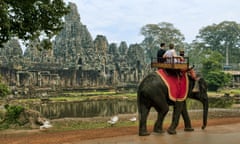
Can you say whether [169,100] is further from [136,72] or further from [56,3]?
[136,72]

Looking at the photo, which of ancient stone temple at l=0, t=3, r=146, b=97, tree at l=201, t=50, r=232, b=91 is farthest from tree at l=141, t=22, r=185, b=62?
A: tree at l=201, t=50, r=232, b=91

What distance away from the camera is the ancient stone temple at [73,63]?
172ft

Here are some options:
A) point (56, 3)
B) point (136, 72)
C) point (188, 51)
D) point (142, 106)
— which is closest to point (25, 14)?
point (56, 3)

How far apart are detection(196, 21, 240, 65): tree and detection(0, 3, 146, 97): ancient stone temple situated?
25.1 m

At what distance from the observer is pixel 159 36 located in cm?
8800

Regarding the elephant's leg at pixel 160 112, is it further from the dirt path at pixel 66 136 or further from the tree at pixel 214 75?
the tree at pixel 214 75

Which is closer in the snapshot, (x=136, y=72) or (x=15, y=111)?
(x=15, y=111)

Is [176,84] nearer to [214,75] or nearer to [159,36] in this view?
[214,75]

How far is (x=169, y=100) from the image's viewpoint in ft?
32.0

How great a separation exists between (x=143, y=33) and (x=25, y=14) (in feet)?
261

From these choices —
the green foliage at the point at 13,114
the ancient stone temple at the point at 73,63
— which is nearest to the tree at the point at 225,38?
the ancient stone temple at the point at 73,63

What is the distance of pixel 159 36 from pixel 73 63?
3417 centimetres

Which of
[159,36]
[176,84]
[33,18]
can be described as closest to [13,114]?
[33,18]

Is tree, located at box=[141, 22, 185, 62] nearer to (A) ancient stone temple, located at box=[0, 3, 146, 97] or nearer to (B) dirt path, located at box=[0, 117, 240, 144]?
(A) ancient stone temple, located at box=[0, 3, 146, 97]
